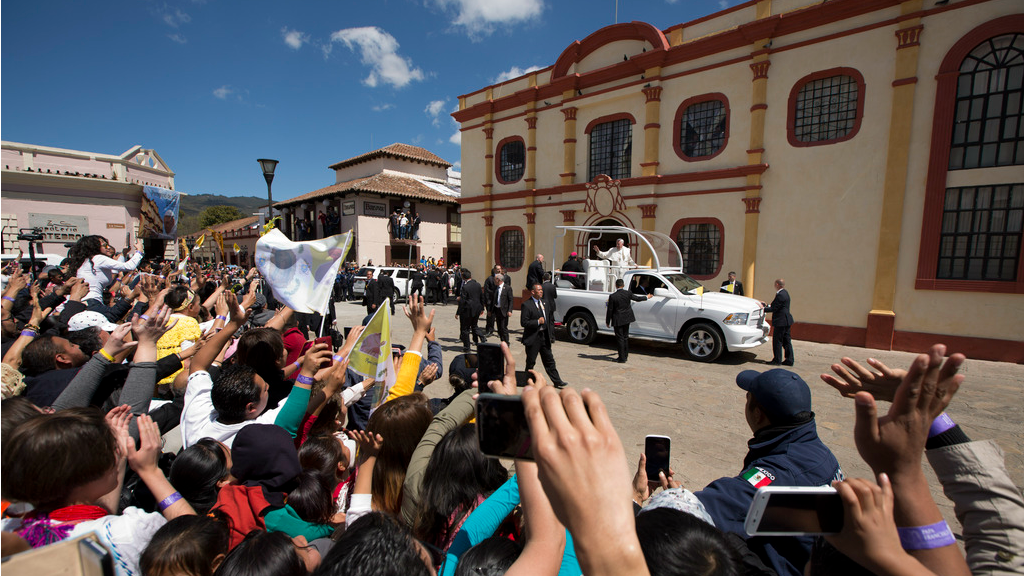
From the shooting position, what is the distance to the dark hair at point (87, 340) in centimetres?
344

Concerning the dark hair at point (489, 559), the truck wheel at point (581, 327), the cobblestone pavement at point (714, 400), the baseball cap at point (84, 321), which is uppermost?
the baseball cap at point (84, 321)

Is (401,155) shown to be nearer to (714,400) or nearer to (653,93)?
(653,93)

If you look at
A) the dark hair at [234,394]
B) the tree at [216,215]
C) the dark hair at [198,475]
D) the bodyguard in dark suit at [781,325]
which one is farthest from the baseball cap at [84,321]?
the tree at [216,215]

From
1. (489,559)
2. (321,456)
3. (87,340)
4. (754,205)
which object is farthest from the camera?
(754,205)

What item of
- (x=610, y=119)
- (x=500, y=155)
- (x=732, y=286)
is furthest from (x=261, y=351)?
(x=500, y=155)

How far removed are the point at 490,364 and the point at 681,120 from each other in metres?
13.4

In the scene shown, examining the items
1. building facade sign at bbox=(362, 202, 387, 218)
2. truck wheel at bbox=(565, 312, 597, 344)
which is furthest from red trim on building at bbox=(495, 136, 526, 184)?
building facade sign at bbox=(362, 202, 387, 218)

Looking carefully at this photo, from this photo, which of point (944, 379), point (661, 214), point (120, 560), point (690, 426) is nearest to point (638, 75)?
point (661, 214)

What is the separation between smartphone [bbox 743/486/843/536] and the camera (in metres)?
1.08

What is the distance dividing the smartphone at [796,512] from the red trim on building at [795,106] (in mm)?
12446

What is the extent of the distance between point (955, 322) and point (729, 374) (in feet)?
18.6

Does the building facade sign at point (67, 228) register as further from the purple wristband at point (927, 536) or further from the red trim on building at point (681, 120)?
the red trim on building at point (681, 120)

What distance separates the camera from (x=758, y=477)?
204cm

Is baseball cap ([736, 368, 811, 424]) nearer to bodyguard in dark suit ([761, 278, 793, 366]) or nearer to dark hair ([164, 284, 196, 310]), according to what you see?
dark hair ([164, 284, 196, 310])
